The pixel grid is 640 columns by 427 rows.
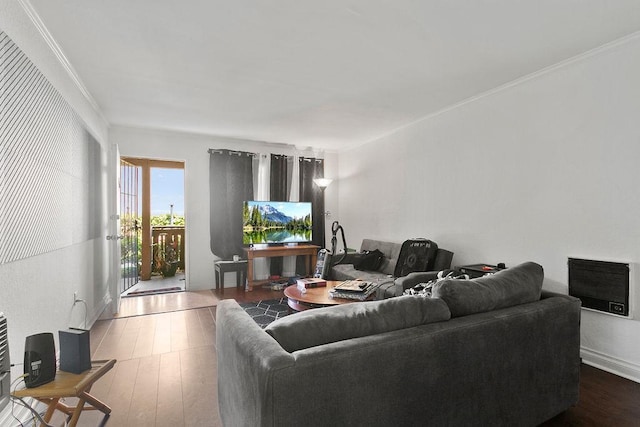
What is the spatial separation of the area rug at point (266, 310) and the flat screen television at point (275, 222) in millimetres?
1187

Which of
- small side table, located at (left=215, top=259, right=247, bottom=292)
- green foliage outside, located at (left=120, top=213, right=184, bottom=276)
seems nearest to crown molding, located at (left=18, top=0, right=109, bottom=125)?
green foliage outside, located at (left=120, top=213, right=184, bottom=276)

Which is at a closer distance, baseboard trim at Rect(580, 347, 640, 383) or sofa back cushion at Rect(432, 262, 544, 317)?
sofa back cushion at Rect(432, 262, 544, 317)

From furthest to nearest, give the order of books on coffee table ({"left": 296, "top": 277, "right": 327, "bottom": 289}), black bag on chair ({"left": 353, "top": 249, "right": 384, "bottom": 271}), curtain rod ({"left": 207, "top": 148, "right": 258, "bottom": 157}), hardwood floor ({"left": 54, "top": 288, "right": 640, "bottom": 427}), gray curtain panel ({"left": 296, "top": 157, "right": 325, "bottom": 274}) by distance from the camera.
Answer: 1. gray curtain panel ({"left": 296, "top": 157, "right": 325, "bottom": 274})
2. curtain rod ({"left": 207, "top": 148, "right": 258, "bottom": 157})
3. black bag on chair ({"left": 353, "top": 249, "right": 384, "bottom": 271})
4. books on coffee table ({"left": 296, "top": 277, "right": 327, "bottom": 289})
5. hardwood floor ({"left": 54, "top": 288, "right": 640, "bottom": 427})

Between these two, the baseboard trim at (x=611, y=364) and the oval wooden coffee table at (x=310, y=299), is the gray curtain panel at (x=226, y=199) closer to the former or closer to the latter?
the oval wooden coffee table at (x=310, y=299)

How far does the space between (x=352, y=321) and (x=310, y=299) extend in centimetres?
143

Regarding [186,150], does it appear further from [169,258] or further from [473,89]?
[473,89]

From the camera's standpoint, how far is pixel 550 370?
1.67 metres

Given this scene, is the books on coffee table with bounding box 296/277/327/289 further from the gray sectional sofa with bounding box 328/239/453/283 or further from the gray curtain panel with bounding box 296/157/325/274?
the gray curtain panel with bounding box 296/157/325/274

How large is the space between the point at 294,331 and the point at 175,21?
2029mm

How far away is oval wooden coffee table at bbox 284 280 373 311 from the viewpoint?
2602 millimetres

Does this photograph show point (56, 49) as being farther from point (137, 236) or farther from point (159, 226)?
point (159, 226)

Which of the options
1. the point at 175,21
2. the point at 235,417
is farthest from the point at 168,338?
the point at 175,21

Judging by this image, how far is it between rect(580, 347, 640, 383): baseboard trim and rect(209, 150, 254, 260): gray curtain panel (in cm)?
431

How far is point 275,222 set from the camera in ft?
17.1
